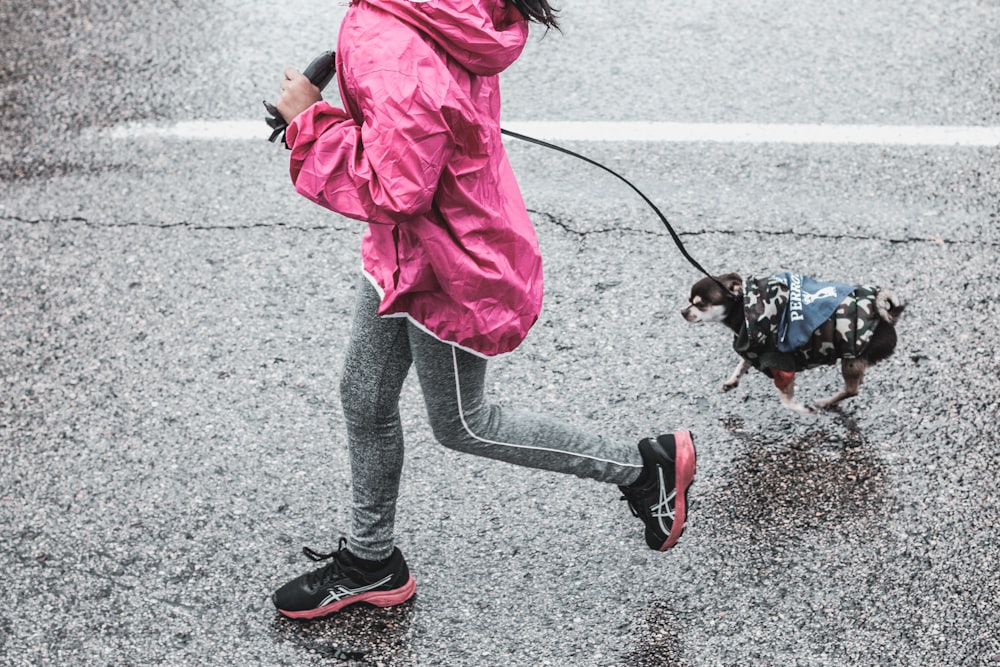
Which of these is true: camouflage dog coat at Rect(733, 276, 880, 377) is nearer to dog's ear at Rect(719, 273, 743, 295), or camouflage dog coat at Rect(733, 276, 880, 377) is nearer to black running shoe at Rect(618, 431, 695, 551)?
dog's ear at Rect(719, 273, 743, 295)

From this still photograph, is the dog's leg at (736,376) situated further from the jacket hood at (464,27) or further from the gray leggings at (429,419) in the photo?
the jacket hood at (464,27)

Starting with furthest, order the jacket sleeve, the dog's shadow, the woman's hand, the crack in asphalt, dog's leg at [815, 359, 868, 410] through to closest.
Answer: the crack in asphalt
dog's leg at [815, 359, 868, 410]
the dog's shadow
the woman's hand
the jacket sleeve

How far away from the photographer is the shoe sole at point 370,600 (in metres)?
2.99

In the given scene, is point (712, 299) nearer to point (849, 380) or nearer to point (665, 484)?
point (849, 380)

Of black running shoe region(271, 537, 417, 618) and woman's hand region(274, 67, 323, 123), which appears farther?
black running shoe region(271, 537, 417, 618)

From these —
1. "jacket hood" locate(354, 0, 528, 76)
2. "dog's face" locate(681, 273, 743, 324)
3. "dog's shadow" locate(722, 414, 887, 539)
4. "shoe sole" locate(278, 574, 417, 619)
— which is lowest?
"shoe sole" locate(278, 574, 417, 619)

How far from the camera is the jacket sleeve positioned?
2152 millimetres

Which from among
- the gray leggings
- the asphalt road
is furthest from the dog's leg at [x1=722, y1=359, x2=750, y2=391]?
the gray leggings

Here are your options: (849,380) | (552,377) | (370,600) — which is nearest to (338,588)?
(370,600)

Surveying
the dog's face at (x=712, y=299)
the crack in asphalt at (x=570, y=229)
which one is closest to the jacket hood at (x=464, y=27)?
the dog's face at (x=712, y=299)

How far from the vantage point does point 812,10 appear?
577 cm

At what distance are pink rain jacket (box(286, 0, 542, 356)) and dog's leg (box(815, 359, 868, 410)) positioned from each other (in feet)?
4.31

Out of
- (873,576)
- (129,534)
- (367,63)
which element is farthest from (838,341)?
(129,534)

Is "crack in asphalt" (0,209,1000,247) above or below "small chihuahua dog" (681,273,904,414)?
below
